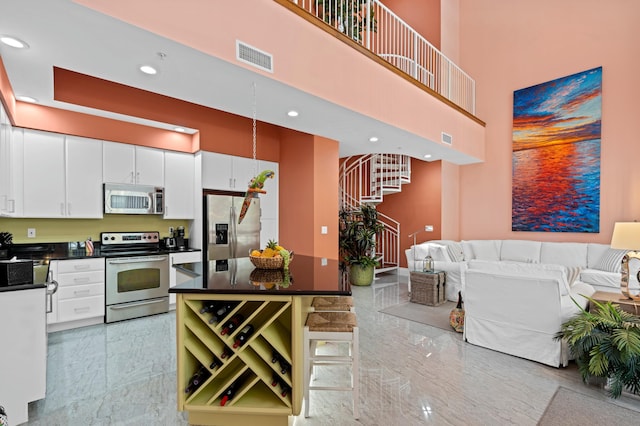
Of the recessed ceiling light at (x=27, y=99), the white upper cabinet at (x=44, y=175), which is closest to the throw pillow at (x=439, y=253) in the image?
the white upper cabinet at (x=44, y=175)

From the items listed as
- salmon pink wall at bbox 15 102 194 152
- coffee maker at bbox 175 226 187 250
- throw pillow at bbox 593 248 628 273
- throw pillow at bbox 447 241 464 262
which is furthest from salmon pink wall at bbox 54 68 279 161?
throw pillow at bbox 593 248 628 273

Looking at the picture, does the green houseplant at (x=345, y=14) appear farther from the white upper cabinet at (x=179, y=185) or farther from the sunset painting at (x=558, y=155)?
the sunset painting at (x=558, y=155)

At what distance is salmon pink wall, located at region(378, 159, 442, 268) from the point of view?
7068mm

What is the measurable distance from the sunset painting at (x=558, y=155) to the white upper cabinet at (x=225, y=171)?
5395mm

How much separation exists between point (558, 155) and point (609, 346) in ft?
15.3

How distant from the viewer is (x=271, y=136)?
5.58 meters

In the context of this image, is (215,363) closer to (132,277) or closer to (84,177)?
(132,277)

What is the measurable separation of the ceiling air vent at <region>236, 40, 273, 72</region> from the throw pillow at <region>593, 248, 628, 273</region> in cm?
596

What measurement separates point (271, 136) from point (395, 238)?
13.6 ft

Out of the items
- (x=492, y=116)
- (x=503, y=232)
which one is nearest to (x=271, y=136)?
(x=492, y=116)

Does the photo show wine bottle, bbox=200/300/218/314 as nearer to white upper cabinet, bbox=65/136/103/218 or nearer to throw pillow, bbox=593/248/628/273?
white upper cabinet, bbox=65/136/103/218

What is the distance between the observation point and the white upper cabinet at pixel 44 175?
3.63m

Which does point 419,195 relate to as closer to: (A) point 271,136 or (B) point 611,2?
(A) point 271,136

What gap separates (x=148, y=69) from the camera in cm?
263
